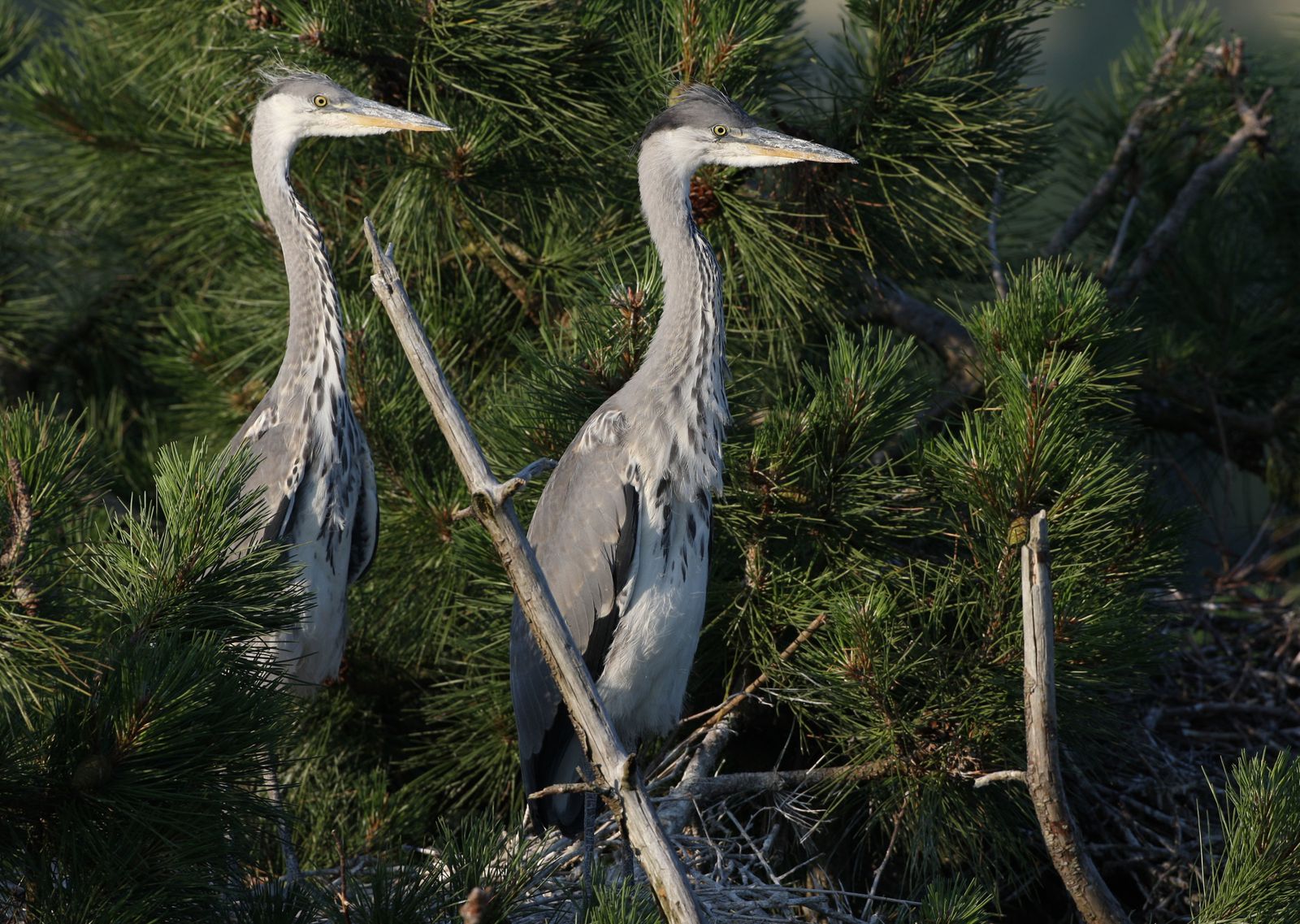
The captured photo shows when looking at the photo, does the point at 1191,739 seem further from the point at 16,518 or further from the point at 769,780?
the point at 16,518

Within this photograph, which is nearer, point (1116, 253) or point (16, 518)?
point (16, 518)

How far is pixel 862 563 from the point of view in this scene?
9.68ft

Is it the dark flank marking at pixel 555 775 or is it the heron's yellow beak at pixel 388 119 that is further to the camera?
the heron's yellow beak at pixel 388 119

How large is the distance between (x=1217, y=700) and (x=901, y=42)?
84.6 inches

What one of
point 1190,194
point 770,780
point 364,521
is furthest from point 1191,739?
point 364,521

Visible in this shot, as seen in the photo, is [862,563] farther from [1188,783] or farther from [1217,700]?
[1217,700]

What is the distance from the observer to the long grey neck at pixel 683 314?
2811mm

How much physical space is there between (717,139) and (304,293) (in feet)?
3.58

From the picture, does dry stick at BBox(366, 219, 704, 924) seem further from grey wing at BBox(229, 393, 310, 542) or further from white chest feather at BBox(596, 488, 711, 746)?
grey wing at BBox(229, 393, 310, 542)

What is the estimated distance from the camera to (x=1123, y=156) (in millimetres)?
4516

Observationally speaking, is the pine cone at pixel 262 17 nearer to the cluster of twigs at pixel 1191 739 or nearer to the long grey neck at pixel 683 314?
the long grey neck at pixel 683 314

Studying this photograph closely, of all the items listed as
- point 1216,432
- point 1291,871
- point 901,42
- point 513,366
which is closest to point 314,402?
point 513,366

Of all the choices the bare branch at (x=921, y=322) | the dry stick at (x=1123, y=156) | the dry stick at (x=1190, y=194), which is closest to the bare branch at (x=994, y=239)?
the bare branch at (x=921, y=322)

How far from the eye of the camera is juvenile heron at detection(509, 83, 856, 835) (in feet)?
9.00
